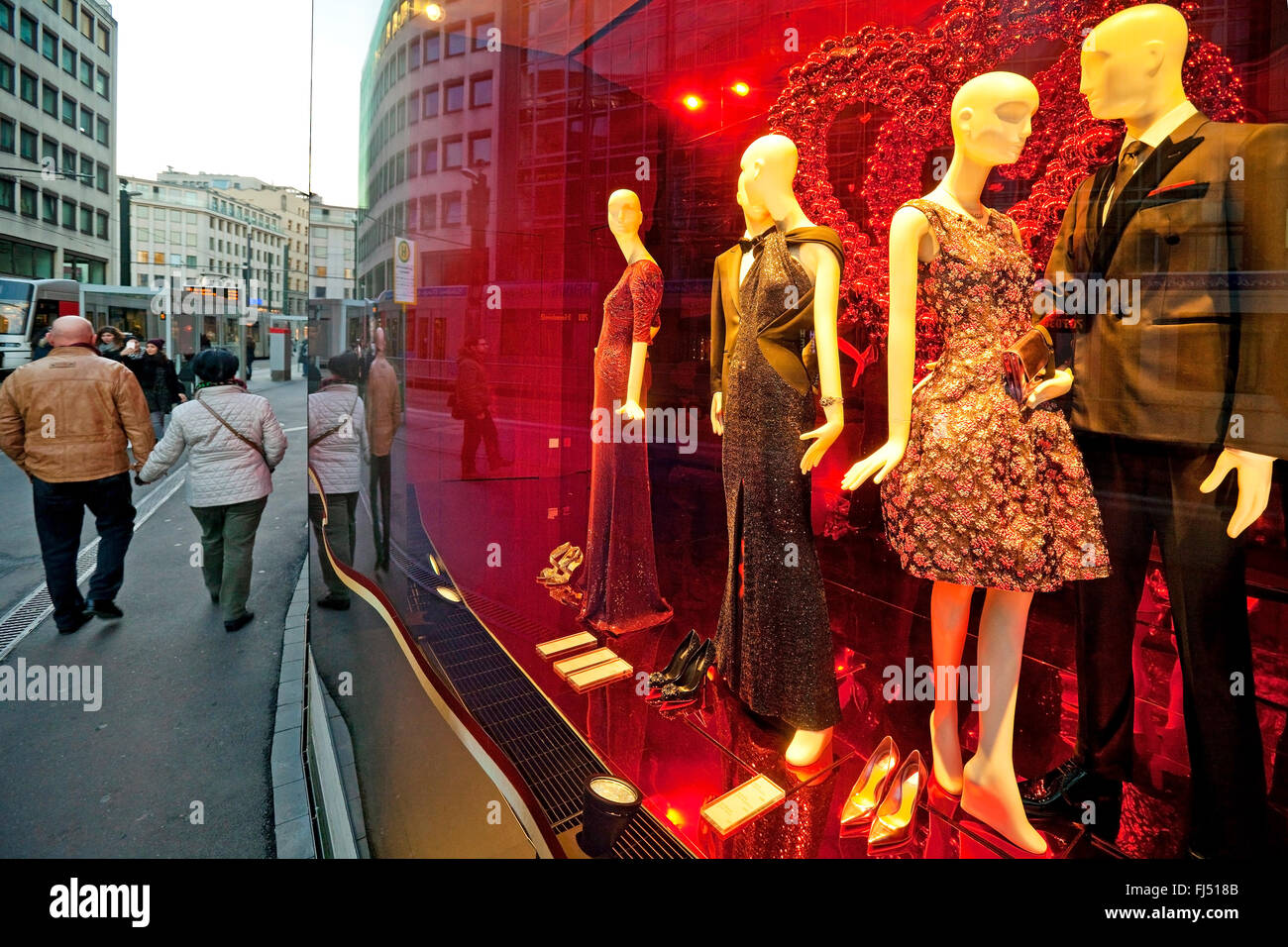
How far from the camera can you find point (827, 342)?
1.92m

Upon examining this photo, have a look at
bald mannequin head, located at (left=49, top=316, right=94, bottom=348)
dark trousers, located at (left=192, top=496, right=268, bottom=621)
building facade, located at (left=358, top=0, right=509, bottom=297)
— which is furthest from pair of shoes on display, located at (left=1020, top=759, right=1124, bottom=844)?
bald mannequin head, located at (left=49, top=316, right=94, bottom=348)

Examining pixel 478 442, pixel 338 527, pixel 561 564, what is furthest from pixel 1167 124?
pixel 338 527

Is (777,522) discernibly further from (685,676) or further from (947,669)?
(685,676)

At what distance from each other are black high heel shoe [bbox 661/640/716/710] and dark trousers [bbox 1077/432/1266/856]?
1.42 metres

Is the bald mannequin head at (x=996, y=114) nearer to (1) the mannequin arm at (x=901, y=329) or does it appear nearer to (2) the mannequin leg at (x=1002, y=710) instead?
(1) the mannequin arm at (x=901, y=329)

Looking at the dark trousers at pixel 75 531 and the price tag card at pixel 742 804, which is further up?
the dark trousers at pixel 75 531

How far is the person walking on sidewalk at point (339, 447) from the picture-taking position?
2758mm

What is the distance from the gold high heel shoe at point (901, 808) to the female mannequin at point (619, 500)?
137 cm

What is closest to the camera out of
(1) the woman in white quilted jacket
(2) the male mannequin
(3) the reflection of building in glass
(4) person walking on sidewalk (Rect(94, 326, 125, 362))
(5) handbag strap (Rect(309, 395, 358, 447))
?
(2) the male mannequin

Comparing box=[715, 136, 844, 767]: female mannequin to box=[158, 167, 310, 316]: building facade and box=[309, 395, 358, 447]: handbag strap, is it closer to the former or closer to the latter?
box=[309, 395, 358, 447]: handbag strap

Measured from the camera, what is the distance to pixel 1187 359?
58.3 inches

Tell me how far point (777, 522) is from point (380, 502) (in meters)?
1.80

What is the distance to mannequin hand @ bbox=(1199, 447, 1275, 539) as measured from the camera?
1.43 m

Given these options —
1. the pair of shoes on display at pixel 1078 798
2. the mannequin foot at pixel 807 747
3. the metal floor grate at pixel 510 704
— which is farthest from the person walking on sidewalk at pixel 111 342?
the pair of shoes on display at pixel 1078 798
